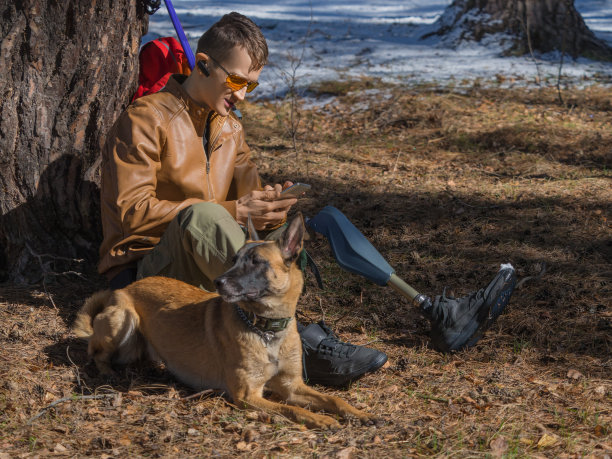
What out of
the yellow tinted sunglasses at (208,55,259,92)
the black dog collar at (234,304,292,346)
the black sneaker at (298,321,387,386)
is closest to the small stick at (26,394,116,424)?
the black dog collar at (234,304,292,346)

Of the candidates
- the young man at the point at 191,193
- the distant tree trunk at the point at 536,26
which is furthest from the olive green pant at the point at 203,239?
the distant tree trunk at the point at 536,26

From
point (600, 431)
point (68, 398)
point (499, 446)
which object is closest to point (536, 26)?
point (600, 431)

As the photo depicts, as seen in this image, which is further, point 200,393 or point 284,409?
point 200,393

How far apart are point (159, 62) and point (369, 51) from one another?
7.55m

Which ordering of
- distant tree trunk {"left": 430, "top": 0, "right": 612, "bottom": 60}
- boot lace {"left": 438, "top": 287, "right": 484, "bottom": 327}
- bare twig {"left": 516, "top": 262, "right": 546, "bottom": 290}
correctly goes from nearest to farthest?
1. boot lace {"left": 438, "top": 287, "right": 484, "bottom": 327}
2. bare twig {"left": 516, "top": 262, "right": 546, "bottom": 290}
3. distant tree trunk {"left": 430, "top": 0, "right": 612, "bottom": 60}

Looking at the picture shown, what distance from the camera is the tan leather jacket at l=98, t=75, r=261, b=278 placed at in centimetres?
418

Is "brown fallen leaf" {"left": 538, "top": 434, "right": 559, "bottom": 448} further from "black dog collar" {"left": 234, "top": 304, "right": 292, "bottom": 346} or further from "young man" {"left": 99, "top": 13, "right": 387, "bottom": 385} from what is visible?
"black dog collar" {"left": 234, "top": 304, "right": 292, "bottom": 346}

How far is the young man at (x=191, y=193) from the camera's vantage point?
399cm

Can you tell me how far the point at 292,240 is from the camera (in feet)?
11.6

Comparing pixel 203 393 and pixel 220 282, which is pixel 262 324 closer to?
pixel 220 282

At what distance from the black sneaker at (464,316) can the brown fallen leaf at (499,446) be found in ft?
3.64

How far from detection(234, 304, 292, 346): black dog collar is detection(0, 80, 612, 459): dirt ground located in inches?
18.5

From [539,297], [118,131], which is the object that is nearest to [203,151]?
[118,131]

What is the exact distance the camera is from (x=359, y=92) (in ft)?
31.9
